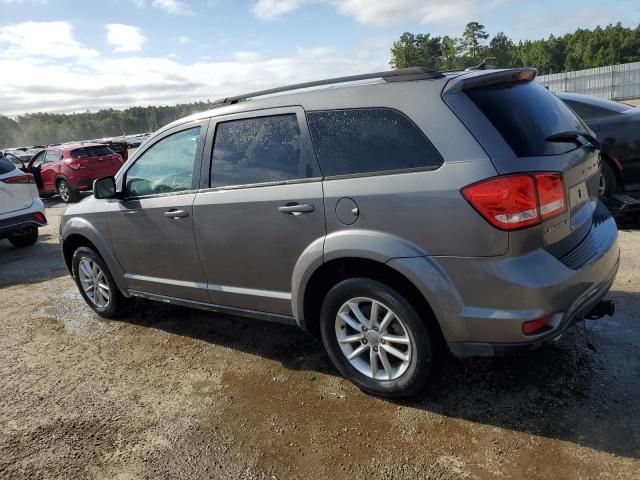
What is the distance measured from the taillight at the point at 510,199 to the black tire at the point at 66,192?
14489 mm


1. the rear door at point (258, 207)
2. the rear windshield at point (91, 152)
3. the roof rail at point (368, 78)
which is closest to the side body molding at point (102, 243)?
the rear door at point (258, 207)

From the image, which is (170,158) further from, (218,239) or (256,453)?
(256,453)

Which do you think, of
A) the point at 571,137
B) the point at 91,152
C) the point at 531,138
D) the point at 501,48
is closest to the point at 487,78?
the point at 531,138

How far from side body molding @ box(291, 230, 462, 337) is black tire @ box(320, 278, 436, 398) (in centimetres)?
15

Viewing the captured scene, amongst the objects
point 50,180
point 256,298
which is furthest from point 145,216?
point 50,180

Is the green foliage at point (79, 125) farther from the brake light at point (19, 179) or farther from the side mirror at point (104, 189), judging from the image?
the side mirror at point (104, 189)

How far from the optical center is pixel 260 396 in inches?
132

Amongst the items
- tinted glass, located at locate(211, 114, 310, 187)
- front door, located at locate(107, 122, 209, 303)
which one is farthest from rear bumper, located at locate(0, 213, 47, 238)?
tinted glass, located at locate(211, 114, 310, 187)

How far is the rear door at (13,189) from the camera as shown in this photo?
26.1 feet

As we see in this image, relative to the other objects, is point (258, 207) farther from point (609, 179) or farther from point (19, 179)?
point (19, 179)

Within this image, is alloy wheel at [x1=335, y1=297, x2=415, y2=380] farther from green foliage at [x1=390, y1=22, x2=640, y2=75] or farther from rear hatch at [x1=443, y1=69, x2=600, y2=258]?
green foliage at [x1=390, y1=22, x2=640, y2=75]

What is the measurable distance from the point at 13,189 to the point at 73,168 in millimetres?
6998

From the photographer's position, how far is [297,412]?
3121mm

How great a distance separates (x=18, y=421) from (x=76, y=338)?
1325 mm
